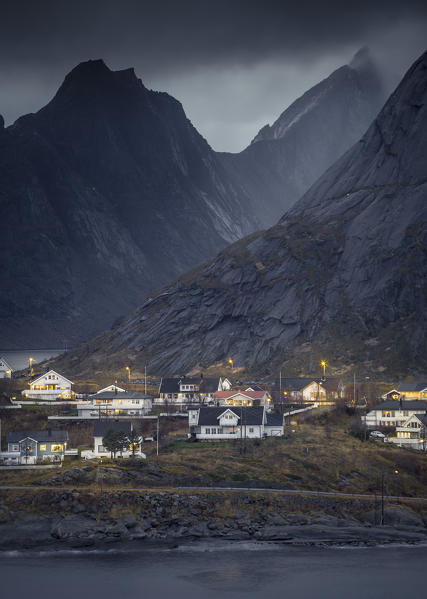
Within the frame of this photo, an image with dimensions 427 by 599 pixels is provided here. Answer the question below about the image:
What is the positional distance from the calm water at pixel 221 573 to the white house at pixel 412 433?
30483mm

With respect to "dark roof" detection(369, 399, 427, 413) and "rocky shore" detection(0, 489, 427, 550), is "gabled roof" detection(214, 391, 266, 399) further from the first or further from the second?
"rocky shore" detection(0, 489, 427, 550)

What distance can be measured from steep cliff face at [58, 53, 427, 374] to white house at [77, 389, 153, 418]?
4349cm

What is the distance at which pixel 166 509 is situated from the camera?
256 feet

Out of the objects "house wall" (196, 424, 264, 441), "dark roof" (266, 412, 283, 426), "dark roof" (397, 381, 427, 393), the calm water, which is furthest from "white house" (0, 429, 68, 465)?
"dark roof" (397, 381, 427, 393)

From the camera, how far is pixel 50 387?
133375mm

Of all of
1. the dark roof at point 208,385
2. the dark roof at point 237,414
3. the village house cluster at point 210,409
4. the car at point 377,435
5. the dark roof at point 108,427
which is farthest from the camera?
the dark roof at point 208,385

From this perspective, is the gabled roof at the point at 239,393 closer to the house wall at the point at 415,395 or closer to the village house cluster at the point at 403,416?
the village house cluster at the point at 403,416

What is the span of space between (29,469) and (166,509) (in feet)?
60.6

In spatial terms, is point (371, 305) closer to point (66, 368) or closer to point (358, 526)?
point (66, 368)

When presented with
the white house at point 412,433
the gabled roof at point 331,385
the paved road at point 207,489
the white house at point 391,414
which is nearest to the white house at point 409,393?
the white house at point 391,414

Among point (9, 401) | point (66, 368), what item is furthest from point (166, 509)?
point (66, 368)

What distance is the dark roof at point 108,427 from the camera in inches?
3792

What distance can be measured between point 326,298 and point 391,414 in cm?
6373

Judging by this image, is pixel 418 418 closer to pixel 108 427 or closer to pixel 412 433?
pixel 412 433
